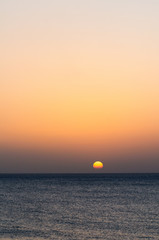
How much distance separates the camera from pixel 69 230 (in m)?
32.7

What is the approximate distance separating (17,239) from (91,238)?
6.03 m

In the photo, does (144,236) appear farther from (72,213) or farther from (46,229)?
(72,213)

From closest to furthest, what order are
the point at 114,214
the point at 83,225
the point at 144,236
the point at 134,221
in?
the point at 144,236 < the point at 83,225 < the point at 134,221 < the point at 114,214

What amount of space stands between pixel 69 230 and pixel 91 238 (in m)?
3.80

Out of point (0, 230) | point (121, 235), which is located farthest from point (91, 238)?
point (0, 230)

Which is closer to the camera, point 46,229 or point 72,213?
point 46,229

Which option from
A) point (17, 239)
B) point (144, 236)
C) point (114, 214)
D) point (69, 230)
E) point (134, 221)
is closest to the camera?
point (17, 239)

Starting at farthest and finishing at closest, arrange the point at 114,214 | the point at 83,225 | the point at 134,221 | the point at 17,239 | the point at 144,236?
1. the point at 114,214
2. the point at 134,221
3. the point at 83,225
4. the point at 144,236
5. the point at 17,239

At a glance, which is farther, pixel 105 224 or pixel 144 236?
pixel 105 224

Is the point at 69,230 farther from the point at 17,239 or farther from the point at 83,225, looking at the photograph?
the point at 17,239

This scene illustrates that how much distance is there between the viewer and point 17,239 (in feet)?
92.8

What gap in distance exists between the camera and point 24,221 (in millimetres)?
37812

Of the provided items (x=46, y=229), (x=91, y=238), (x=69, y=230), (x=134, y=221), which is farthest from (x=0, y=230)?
(x=134, y=221)

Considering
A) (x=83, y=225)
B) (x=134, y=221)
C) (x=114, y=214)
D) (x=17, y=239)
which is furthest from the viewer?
(x=114, y=214)
